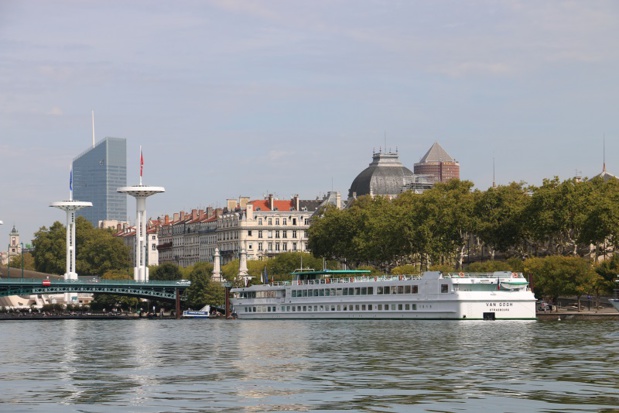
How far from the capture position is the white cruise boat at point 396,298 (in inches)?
A: 3866

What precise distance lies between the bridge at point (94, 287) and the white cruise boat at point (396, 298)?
20.9 meters

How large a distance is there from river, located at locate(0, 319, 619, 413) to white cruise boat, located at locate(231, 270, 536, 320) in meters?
22.4

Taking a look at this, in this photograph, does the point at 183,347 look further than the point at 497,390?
Yes

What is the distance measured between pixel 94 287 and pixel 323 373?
98390mm

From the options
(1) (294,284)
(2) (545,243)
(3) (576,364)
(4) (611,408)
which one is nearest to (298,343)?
(3) (576,364)

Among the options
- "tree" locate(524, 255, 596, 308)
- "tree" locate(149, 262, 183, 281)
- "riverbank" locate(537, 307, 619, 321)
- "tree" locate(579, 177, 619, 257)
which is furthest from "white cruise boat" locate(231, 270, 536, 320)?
"tree" locate(149, 262, 183, 281)

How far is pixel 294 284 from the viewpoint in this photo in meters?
121

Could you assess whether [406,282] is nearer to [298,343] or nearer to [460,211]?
[460,211]

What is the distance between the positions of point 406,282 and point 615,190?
85.6 ft

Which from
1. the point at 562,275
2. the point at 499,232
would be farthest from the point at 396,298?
→ the point at 499,232

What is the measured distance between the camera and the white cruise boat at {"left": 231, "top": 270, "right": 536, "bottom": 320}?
322ft

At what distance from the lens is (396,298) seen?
4154 inches

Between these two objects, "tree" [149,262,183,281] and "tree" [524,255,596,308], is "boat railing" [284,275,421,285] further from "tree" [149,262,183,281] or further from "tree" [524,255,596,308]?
"tree" [149,262,183,281]

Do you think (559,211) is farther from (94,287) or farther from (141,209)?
(141,209)
